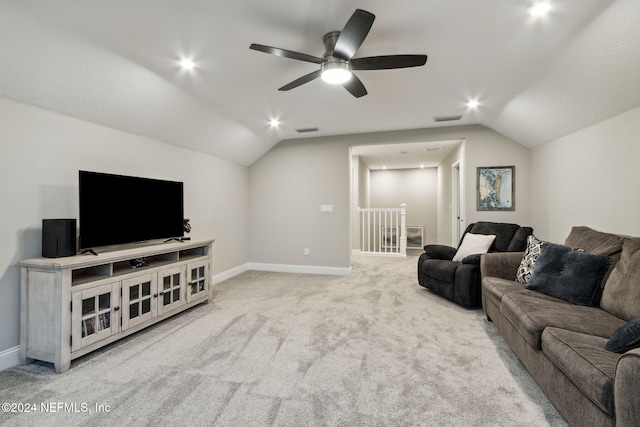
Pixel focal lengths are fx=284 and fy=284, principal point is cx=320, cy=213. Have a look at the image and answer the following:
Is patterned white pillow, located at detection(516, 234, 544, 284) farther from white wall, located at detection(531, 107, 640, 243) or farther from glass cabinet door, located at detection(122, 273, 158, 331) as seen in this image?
glass cabinet door, located at detection(122, 273, 158, 331)

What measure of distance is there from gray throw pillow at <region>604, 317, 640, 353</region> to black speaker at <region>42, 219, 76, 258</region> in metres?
3.46

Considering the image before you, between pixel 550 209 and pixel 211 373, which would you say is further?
pixel 550 209

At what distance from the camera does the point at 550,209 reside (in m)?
3.69

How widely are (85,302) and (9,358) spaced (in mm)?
650

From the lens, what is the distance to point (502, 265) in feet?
9.45

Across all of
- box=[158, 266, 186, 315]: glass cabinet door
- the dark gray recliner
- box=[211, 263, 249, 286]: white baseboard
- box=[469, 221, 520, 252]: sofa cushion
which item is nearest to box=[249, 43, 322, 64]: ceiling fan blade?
box=[158, 266, 186, 315]: glass cabinet door

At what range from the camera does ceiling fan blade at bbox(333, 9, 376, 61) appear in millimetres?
1613

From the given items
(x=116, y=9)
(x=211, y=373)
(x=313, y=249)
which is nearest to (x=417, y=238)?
(x=313, y=249)

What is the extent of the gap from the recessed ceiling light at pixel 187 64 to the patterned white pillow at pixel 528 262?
3512 millimetres

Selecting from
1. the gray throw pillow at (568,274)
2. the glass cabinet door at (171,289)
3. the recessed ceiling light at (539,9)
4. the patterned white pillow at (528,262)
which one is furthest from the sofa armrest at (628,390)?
the glass cabinet door at (171,289)

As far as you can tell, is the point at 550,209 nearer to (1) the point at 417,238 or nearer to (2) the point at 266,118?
(2) the point at 266,118

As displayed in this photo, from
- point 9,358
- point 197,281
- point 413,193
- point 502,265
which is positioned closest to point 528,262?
point 502,265

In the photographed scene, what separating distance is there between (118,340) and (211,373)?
43.0 inches

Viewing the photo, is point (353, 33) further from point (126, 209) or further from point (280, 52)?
point (126, 209)
